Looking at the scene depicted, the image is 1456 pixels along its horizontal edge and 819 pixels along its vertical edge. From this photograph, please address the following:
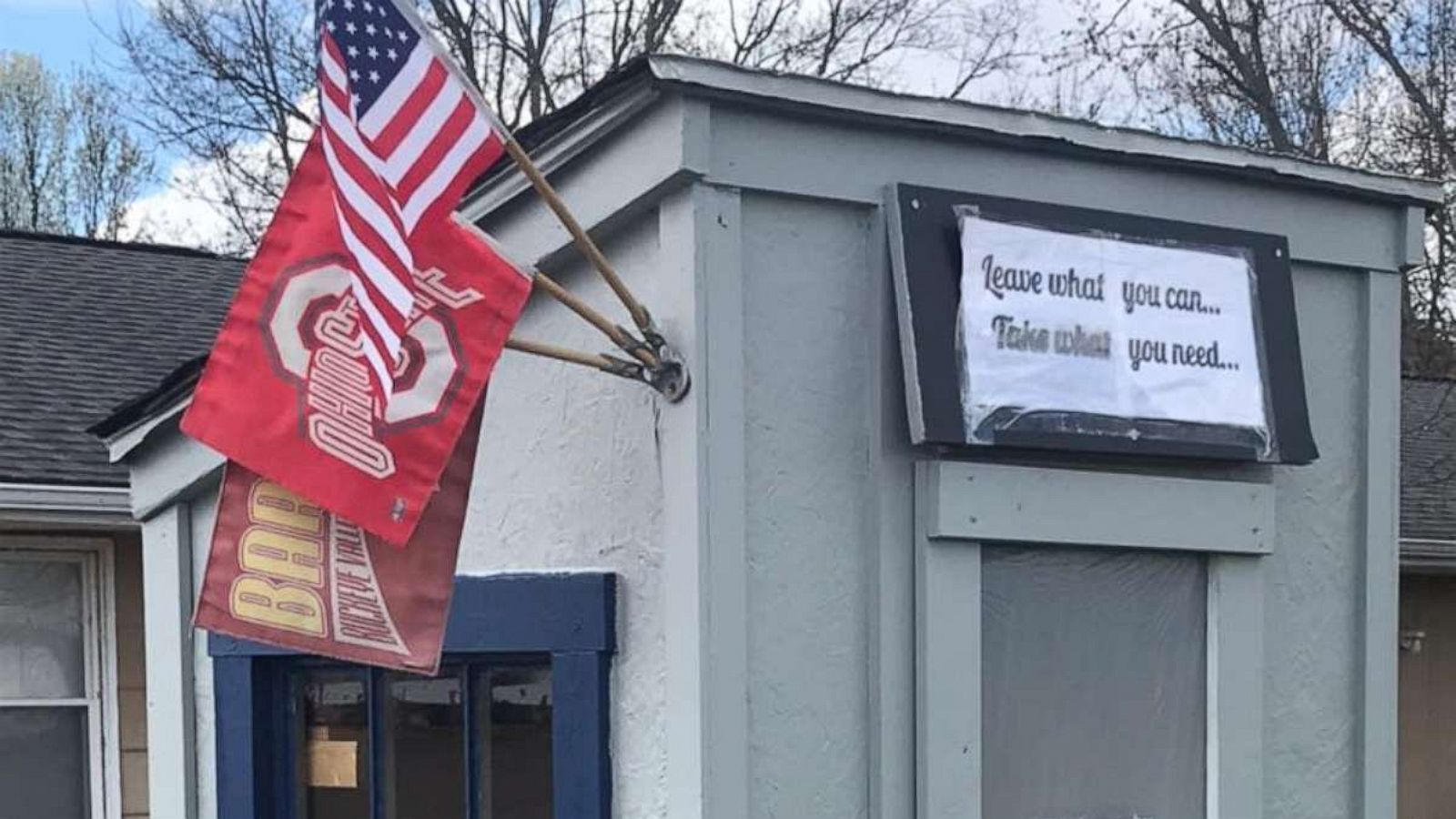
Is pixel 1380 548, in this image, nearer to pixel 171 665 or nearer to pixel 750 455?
pixel 750 455

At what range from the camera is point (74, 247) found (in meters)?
10.9

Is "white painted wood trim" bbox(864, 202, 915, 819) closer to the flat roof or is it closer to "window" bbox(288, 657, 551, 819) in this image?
the flat roof

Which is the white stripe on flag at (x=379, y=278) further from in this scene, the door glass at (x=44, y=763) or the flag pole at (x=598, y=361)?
the door glass at (x=44, y=763)

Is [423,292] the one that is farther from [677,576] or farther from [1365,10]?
[1365,10]

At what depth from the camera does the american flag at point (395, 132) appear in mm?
3770

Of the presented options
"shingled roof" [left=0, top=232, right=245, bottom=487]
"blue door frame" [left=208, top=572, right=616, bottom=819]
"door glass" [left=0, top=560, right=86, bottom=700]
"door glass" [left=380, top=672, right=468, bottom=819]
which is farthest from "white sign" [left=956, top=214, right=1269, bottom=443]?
"door glass" [left=0, top=560, right=86, bottom=700]

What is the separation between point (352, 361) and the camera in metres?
4.30

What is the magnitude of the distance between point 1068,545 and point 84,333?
6552 mm

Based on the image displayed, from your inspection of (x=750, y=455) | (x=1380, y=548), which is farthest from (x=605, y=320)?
(x=1380, y=548)

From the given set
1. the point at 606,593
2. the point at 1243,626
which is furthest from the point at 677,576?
the point at 1243,626

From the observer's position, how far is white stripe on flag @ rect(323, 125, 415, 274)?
3801 millimetres

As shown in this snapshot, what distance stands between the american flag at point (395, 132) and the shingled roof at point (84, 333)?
414 centimetres

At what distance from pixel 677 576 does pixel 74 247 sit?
8.04 m

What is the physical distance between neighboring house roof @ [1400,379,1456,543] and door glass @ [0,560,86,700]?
7182 mm
